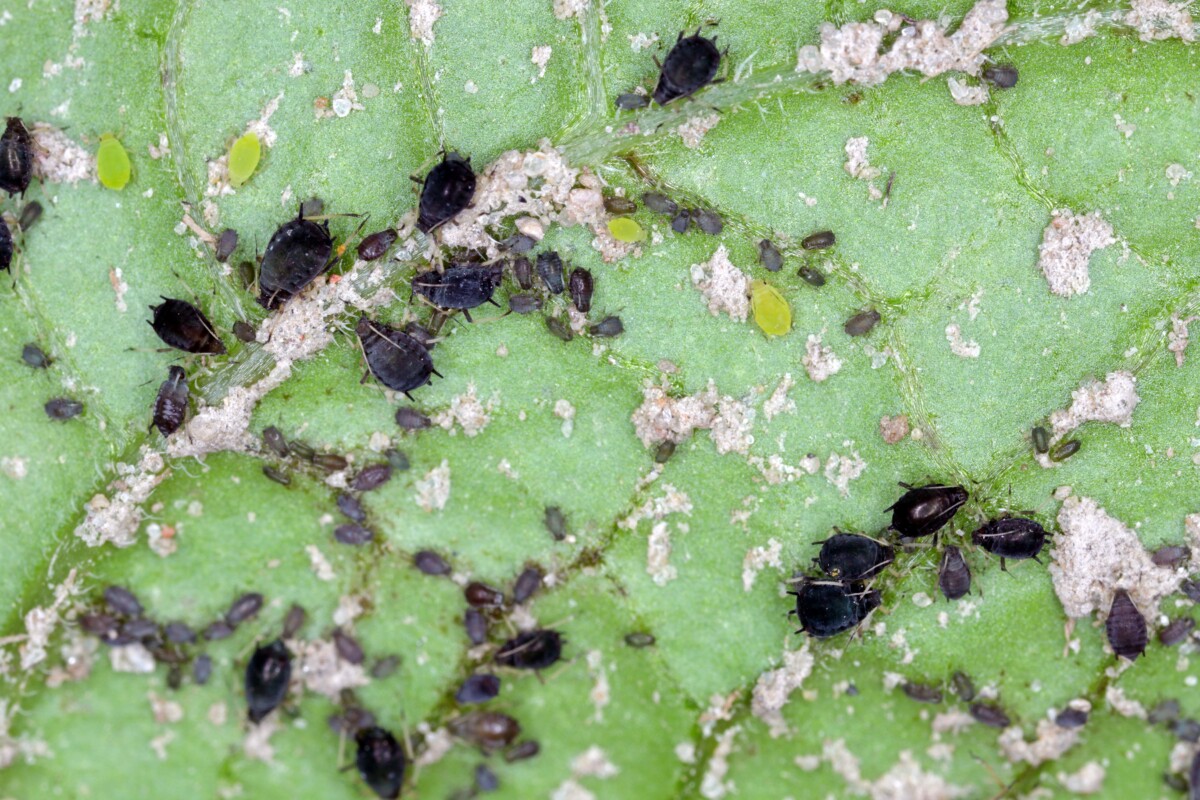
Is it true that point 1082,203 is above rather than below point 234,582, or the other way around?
above

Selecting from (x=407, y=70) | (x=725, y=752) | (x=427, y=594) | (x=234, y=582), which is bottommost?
(x=725, y=752)

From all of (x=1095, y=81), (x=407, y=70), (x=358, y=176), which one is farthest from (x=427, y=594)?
(x=1095, y=81)

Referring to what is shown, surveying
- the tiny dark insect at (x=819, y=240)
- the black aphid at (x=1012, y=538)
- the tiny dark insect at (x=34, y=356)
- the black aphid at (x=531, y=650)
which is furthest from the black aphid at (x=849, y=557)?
the tiny dark insect at (x=34, y=356)

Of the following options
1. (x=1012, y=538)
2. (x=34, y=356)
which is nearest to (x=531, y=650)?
(x=1012, y=538)

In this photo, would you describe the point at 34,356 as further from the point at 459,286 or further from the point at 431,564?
the point at 431,564

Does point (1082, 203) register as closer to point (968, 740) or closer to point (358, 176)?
point (968, 740)

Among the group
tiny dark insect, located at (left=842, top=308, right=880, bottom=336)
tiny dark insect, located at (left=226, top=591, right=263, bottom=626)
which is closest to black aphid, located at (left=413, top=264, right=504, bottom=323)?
tiny dark insect, located at (left=226, top=591, right=263, bottom=626)
